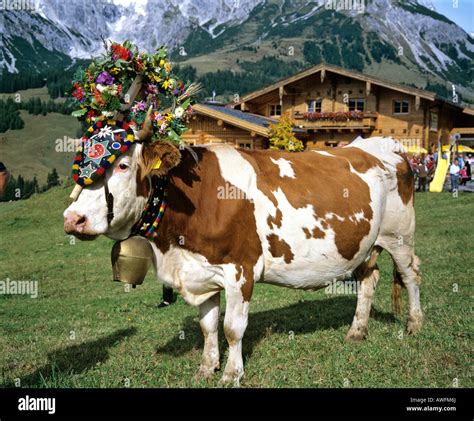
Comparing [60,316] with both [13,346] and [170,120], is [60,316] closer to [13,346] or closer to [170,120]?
[13,346]

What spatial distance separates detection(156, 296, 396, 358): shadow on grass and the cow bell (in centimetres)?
182

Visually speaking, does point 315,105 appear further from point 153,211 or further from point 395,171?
point 153,211

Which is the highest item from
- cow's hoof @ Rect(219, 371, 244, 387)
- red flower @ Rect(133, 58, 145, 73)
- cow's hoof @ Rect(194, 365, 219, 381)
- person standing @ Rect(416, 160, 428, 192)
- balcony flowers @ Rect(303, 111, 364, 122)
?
balcony flowers @ Rect(303, 111, 364, 122)

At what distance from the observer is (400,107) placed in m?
38.5

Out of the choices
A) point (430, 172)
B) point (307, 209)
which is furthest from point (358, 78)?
point (307, 209)

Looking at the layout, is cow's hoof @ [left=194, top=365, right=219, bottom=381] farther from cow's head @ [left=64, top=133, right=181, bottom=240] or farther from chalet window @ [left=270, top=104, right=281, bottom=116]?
chalet window @ [left=270, top=104, right=281, bottom=116]

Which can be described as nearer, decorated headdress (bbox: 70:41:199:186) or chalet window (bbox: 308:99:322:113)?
decorated headdress (bbox: 70:41:199:186)

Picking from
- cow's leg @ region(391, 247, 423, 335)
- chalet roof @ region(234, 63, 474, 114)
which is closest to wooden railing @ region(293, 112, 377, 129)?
chalet roof @ region(234, 63, 474, 114)

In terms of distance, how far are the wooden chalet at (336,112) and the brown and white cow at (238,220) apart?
90.9 feet

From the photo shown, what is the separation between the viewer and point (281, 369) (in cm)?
641

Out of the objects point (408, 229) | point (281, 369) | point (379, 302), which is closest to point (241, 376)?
point (281, 369)

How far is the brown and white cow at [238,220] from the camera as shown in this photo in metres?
5.53

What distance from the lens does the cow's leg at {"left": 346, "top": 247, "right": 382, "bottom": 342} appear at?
7.65m
